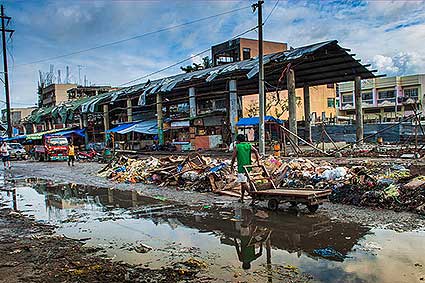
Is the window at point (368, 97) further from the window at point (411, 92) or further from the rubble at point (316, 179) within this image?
the rubble at point (316, 179)

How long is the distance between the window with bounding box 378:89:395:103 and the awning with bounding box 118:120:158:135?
3834 centimetres

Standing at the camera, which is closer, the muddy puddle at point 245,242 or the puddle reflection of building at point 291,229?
the muddy puddle at point 245,242

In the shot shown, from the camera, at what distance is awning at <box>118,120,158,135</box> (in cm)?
3450

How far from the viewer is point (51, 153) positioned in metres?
34.6

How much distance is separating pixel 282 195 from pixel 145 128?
27.1 metres

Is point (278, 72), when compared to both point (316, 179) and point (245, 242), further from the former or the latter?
point (245, 242)

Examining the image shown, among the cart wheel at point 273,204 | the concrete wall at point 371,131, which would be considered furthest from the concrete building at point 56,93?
the cart wheel at point 273,204

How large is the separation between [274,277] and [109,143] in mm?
38005

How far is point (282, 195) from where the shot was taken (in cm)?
935

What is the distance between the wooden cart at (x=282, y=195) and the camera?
8956mm

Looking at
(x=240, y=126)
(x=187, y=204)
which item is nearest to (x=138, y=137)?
(x=240, y=126)

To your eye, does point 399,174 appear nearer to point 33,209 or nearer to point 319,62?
point 33,209

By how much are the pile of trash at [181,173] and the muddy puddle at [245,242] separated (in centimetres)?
299

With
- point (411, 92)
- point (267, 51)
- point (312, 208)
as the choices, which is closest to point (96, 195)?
point (312, 208)
